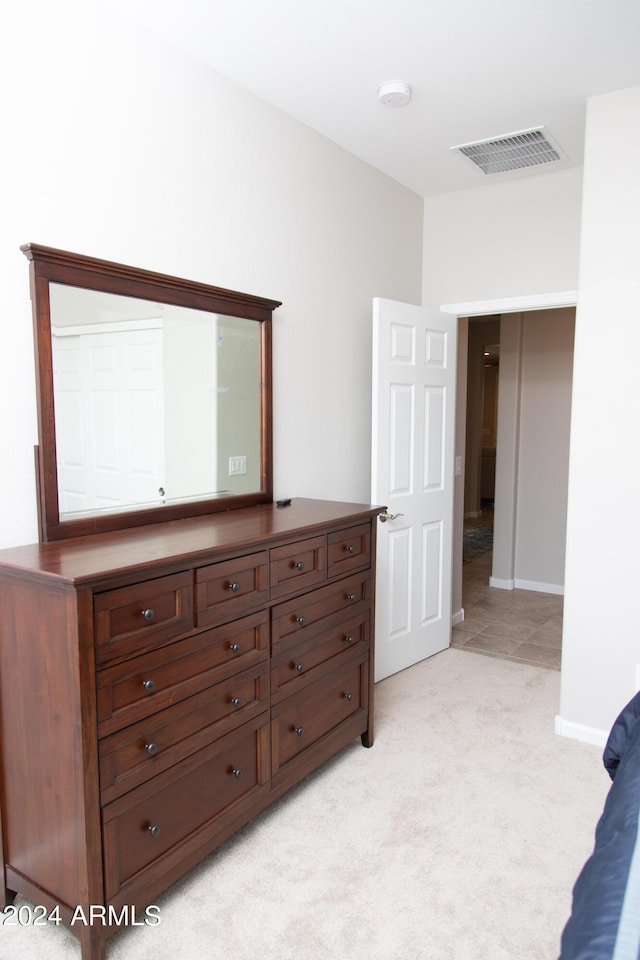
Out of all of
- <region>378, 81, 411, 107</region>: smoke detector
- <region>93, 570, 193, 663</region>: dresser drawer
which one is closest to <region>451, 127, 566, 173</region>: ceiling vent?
<region>378, 81, 411, 107</region>: smoke detector

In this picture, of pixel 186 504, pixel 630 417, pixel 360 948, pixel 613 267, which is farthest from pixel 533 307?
pixel 360 948

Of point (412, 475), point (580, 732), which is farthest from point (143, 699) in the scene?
point (412, 475)

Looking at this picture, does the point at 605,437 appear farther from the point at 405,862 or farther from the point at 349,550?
the point at 405,862

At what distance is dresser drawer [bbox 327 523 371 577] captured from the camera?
253cm

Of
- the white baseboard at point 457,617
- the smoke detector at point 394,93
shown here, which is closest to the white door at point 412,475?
the white baseboard at point 457,617

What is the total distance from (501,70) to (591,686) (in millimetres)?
2672

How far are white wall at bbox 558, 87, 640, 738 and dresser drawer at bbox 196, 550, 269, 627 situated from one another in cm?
160

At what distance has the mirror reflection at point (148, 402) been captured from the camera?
6.79ft

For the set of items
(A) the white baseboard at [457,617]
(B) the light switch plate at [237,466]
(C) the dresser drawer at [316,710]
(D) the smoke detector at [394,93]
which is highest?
(D) the smoke detector at [394,93]

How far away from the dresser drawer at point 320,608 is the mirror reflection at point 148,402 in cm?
60

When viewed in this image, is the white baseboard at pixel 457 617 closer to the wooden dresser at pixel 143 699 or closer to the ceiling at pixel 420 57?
the wooden dresser at pixel 143 699

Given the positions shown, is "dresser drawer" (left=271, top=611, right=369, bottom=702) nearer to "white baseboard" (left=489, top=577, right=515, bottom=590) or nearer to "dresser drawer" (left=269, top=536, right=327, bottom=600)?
"dresser drawer" (left=269, top=536, right=327, bottom=600)

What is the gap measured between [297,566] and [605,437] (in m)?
1.54

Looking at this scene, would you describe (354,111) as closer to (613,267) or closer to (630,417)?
(613,267)
